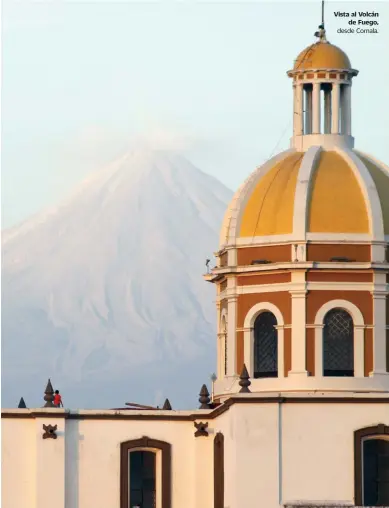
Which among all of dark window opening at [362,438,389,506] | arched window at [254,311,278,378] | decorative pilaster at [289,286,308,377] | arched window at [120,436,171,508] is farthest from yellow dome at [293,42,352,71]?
arched window at [120,436,171,508]

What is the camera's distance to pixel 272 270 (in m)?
95.8

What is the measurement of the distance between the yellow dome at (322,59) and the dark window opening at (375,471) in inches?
490

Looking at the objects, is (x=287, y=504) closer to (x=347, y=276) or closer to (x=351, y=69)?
(x=347, y=276)

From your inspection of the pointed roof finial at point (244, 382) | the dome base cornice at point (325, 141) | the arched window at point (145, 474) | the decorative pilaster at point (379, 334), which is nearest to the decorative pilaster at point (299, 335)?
the pointed roof finial at point (244, 382)

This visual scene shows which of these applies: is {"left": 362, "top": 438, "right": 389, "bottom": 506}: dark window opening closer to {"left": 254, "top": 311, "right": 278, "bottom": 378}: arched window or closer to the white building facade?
the white building facade

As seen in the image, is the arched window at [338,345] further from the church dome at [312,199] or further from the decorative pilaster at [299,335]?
the church dome at [312,199]

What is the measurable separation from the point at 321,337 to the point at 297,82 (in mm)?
8694

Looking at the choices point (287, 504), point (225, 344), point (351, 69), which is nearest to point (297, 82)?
point (351, 69)

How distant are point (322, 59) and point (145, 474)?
1433 centimetres

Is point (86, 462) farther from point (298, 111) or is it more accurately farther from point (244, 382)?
point (298, 111)

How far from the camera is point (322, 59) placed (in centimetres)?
9781

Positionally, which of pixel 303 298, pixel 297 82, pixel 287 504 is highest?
pixel 297 82

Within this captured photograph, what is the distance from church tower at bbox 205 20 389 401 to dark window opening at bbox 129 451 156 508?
318 cm

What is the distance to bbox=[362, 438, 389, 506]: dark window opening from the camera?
93.1 meters
